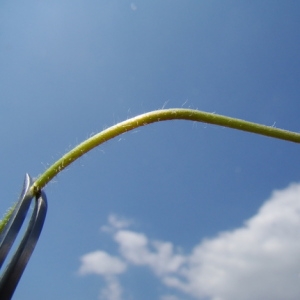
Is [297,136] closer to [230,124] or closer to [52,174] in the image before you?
[230,124]

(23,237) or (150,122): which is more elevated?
(150,122)

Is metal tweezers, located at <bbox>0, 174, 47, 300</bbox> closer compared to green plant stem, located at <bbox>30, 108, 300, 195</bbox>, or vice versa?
metal tweezers, located at <bbox>0, 174, 47, 300</bbox>

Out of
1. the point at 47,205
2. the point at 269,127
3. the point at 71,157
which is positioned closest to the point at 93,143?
the point at 71,157

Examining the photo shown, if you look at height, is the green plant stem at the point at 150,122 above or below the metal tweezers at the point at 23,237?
above

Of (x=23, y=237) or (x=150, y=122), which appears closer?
(x=23, y=237)
